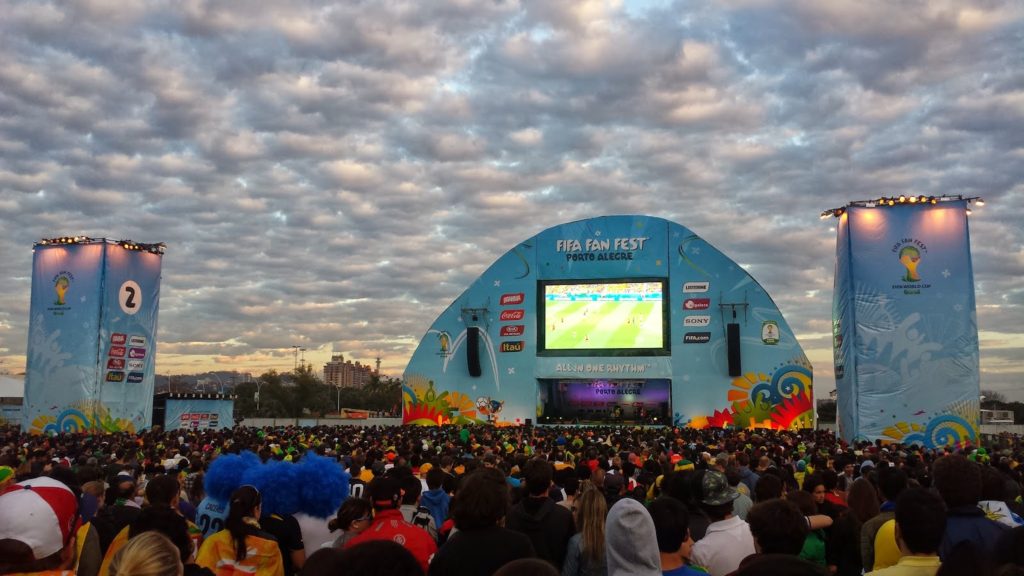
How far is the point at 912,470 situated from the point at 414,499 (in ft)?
23.9

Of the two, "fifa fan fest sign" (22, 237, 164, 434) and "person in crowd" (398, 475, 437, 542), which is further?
"fifa fan fest sign" (22, 237, 164, 434)

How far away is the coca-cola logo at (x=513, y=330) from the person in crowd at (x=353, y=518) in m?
37.4

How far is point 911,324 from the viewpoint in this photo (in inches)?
1184

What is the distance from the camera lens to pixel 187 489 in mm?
8758

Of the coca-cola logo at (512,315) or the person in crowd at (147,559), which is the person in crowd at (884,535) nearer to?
the person in crowd at (147,559)

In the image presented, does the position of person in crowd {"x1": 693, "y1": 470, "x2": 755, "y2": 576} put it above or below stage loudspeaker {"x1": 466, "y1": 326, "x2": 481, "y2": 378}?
below

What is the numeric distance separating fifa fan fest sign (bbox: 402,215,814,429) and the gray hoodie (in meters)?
36.3

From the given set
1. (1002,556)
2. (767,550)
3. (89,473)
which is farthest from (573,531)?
(89,473)

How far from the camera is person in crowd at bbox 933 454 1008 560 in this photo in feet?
13.9

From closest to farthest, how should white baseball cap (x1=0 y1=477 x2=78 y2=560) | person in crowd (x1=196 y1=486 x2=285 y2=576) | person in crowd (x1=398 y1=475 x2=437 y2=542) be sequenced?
white baseball cap (x1=0 y1=477 x2=78 y2=560) < person in crowd (x1=196 y1=486 x2=285 y2=576) < person in crowd (x1=398 y1=475 x2=437 y2=542)

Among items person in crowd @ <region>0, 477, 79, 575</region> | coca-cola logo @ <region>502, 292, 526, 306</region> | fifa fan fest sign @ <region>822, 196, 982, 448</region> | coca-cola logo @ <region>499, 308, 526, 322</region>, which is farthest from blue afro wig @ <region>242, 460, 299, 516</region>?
coca-cola logo @ <region>502, 292, 526, 306</region>

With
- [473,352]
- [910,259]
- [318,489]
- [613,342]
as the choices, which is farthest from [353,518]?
[473,352]

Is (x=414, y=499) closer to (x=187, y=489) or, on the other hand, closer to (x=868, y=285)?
(x=187, y=489)

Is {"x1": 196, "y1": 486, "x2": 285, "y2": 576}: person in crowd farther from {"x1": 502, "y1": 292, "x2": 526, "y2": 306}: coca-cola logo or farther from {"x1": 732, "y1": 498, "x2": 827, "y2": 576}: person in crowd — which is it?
{"x1": 502, "y1": 292, "x2": 526, "y2": 306}: coca-cola logo
